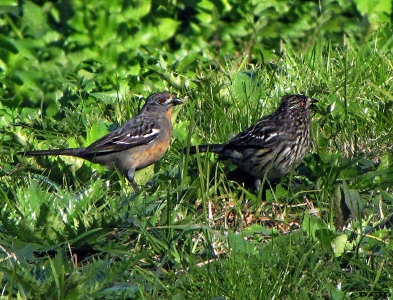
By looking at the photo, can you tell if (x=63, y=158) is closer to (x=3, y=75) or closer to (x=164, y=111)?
(x=164, y=111)

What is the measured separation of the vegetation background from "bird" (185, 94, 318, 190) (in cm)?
14

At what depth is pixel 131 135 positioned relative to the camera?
6934 millimetres

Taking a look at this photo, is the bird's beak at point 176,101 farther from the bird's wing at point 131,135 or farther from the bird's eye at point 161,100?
the bird's wing at point 131,135

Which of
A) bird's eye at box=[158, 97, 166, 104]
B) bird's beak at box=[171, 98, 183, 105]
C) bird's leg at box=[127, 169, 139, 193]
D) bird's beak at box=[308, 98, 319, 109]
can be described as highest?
bird's beak at box=[308, 98, 319, 109]

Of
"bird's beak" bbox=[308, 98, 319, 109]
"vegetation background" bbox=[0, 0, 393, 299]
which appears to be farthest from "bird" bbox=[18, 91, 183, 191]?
"bird's beak" bbox=[308, 98, 319, 109]

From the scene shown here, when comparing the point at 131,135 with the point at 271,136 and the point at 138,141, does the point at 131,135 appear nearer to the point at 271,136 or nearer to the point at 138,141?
the point at 138,141

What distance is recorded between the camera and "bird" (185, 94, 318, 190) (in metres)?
6.00

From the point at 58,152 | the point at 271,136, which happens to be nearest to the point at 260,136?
the point at 271,136

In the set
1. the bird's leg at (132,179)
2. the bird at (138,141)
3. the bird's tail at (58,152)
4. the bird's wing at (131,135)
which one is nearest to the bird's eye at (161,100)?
the bird at (138,141)

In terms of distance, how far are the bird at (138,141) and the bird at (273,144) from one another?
60 cm

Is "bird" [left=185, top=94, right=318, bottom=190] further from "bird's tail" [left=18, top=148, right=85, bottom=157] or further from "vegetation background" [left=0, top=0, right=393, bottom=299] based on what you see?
"bird's tail" [left=18, top=148, right=85, bottom=157]

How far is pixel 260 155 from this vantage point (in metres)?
6.25

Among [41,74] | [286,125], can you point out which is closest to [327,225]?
[286,125]

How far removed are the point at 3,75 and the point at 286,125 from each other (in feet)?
16.1
